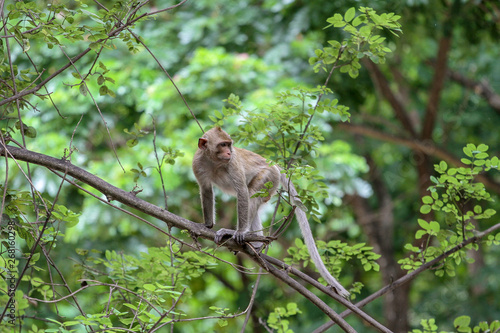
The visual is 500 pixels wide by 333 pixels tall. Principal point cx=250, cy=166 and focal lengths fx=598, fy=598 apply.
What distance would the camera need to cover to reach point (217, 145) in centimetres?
495

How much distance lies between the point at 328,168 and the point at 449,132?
4.86m

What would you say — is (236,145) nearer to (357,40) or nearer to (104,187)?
(357,40)

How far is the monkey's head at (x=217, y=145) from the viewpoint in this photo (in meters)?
4.90

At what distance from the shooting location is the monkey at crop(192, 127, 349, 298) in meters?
4.86

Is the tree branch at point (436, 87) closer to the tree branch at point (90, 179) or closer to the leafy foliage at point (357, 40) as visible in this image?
the leafy foliage at point (357, 40)

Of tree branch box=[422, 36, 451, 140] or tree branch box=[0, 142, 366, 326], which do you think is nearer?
tree branch box=[0, 142, 366, 326]

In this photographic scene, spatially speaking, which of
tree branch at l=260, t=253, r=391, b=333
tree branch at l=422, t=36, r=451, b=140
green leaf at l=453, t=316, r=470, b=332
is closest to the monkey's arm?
tree branch at l=260, t=253, r=391, b=333

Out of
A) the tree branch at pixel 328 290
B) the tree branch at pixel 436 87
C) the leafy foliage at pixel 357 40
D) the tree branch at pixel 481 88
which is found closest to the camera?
the tree branch at pixel 328 290

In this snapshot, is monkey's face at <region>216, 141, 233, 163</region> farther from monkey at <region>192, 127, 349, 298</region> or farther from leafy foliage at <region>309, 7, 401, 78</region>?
leafy foliage at <region>309, 7, 401, 78</region>

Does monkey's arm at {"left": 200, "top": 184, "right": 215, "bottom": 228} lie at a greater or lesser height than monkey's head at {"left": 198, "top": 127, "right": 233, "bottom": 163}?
lesser

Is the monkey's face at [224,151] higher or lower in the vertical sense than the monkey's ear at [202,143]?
lower

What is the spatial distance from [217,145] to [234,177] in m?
0.31

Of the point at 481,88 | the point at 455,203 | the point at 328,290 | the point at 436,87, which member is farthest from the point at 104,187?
the point at 481,88

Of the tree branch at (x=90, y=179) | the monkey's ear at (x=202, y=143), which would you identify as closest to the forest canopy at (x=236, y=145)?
the tree branch at (x=90, y=179)
